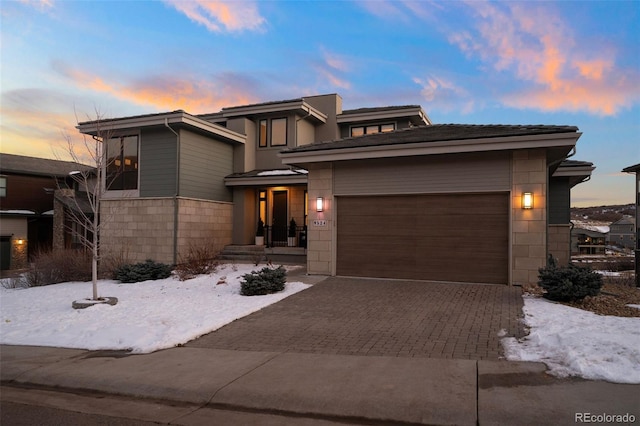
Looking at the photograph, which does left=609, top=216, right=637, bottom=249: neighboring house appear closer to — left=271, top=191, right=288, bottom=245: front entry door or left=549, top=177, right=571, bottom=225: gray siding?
left=549, top=177, right=571, bottom=225: gray siding

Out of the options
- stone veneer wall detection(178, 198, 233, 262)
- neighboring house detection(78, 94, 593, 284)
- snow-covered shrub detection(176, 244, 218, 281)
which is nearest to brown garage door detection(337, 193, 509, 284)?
neighboring house detection(78, 94, 593, 284)

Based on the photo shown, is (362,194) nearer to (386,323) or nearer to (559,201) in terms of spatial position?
(386,323)

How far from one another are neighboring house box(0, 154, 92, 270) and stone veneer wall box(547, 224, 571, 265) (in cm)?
2553

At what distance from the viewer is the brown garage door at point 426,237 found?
11.9 metres

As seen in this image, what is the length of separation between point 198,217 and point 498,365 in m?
14.6

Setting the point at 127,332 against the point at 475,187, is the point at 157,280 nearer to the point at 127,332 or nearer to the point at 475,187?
the point at 127,332

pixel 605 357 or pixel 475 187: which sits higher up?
pixel 475 187

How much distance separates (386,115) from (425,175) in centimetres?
949

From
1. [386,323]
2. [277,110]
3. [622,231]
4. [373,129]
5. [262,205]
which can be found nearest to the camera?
[386,323]

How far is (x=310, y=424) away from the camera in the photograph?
14.5ft

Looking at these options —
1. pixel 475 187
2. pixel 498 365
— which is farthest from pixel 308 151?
pixel 498 365

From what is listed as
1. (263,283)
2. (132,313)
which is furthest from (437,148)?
(132,313)

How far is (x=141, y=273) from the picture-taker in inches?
566

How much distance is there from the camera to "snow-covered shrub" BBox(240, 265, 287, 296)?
11.2 metres
